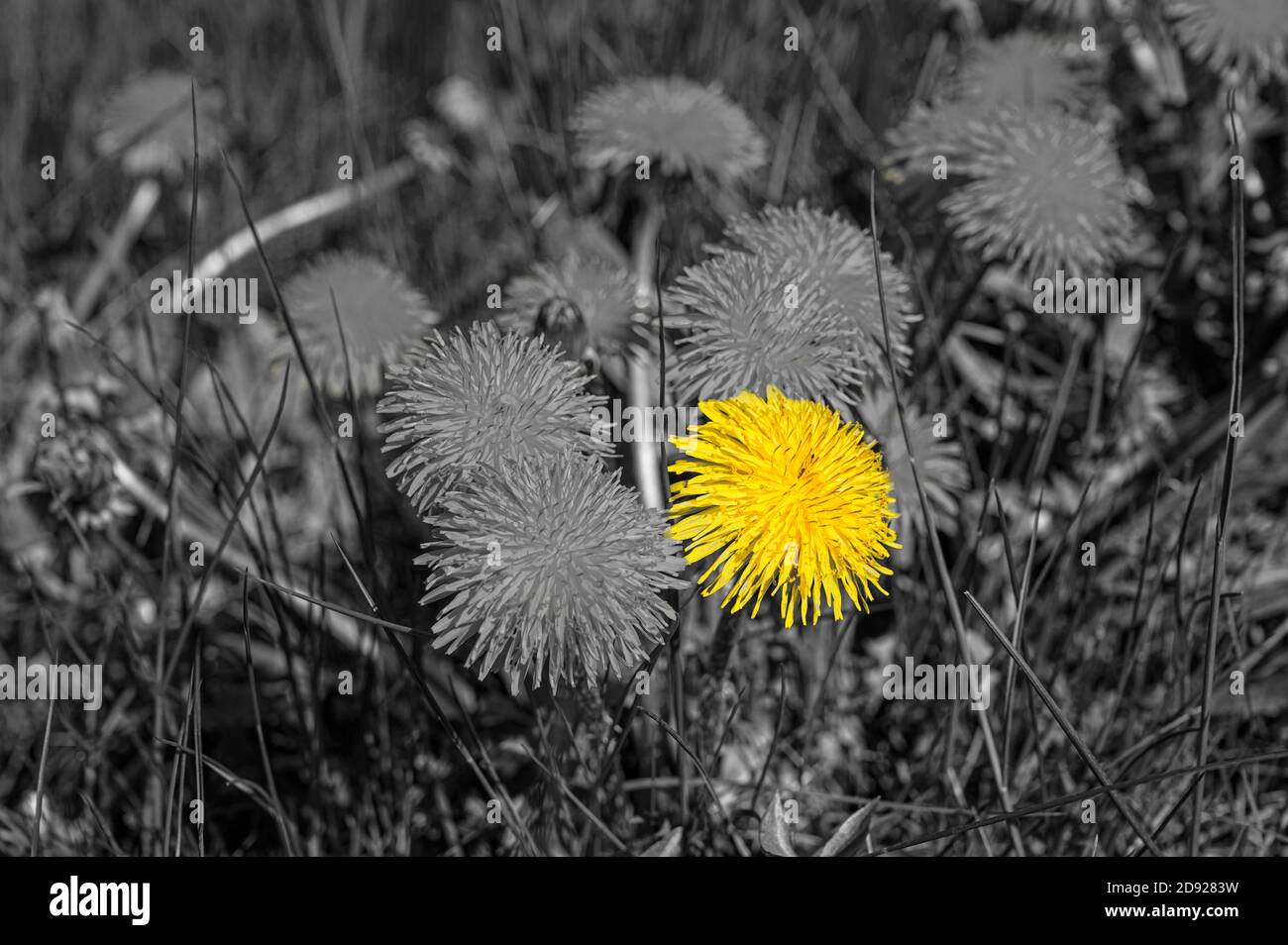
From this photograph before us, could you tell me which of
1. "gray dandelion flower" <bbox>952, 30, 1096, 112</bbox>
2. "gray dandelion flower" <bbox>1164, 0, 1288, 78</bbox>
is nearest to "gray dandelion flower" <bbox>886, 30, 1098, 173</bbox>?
"gray dandelion flower" <bbox>952, 30, 1096, 112</bbox>

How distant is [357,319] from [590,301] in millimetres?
340

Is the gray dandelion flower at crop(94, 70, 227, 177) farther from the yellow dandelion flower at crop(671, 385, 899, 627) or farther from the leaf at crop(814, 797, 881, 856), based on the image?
the leaf at crop(814, 797, 881, 856)

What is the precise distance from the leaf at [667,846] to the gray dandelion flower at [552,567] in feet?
1.25

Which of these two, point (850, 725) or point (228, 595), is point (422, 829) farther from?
point (850, 725)

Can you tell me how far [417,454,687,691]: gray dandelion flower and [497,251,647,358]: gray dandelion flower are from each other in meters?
0.35

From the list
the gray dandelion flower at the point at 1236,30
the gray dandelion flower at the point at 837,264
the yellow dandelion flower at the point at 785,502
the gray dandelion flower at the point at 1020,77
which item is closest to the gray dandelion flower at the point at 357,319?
the gray dandelion flower at the point at 837,264

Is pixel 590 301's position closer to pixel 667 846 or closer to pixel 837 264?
pixel 837 264

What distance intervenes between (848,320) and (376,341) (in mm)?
651

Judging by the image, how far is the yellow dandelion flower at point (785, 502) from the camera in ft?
3.39

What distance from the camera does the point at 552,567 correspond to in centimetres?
101

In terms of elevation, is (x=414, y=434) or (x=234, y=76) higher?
(x=234, y=76)

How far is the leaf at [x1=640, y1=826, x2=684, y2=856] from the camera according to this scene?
132 cm

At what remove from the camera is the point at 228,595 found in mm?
1818
